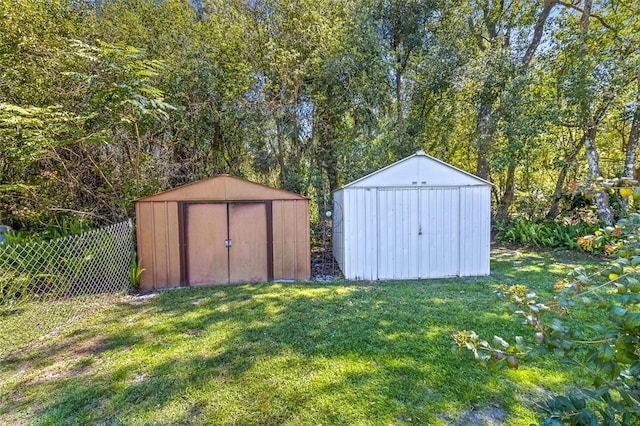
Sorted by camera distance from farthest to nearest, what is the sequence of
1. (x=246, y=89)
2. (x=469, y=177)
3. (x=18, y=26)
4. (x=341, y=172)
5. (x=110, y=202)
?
(x=341, y=172), (x=246, y=89), (x=110, y=202), (x=469, y=177), (x=18, y=26)

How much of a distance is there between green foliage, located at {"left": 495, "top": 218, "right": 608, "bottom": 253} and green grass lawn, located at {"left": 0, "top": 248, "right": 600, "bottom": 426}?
498 centimetres

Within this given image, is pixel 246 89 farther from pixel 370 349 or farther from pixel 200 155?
pixel 370 349

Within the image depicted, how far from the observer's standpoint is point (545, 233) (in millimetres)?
8062

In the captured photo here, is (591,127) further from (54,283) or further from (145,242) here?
(54,283)

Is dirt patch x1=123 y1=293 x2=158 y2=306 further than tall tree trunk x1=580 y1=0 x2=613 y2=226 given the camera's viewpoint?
No

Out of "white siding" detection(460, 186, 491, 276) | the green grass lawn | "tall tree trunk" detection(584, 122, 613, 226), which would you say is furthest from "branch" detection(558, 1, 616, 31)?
the green grass lawn

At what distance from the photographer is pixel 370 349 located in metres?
3.00

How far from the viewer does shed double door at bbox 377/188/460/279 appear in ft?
18.4

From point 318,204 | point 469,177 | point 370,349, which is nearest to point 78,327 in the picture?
point 370,349

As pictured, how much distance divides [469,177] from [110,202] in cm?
705

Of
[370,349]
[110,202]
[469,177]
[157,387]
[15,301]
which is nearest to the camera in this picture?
[157,387]

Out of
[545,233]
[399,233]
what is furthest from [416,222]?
[545,233]

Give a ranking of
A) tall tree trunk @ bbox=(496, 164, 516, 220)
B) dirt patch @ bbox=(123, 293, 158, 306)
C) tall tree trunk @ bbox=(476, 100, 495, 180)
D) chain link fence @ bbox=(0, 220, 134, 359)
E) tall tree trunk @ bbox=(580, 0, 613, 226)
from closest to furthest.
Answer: chain link fence @ bbox=(0, 220, 134, 359), dirt patch @ bbox=(123, 293, 158, 306), tall tree trunk @ bbox=(580, 0, 613, 226), tall tree trunk @ bbox=(476, 100, 495, 180), tall tree trunk @ bbox=(496, 164, 516, 220)

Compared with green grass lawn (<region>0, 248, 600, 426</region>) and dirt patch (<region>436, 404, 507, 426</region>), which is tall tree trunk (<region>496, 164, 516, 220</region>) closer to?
green grass lawn (<region>0, 248, 600, 426</region>)
